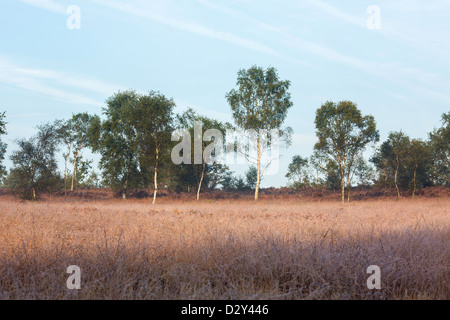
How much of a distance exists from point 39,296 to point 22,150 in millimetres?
28365

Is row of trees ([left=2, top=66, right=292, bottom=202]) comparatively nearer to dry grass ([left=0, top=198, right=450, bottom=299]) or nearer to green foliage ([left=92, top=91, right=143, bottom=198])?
green foliage ([left=92, top=91, right=143, bottom=198])

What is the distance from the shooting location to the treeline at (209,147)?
28.9m

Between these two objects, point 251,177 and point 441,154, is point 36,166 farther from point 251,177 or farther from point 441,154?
point 441,154

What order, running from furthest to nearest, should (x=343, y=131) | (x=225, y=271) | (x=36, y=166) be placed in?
(x=343, y=131) < (x=36, y=166) < (x=225, y=271)

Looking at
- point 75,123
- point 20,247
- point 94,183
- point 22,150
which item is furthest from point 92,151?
point 20,247

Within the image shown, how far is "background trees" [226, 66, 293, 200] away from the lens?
33656mm

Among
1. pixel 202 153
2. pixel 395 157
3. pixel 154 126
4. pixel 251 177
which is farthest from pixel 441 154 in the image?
pixel 154 126

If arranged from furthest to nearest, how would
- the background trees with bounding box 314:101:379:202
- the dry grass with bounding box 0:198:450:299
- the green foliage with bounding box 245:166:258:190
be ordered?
the green foliage with bounding box 245:166:258:190 < the background trees with bounding box 314:101:379:202 < the dry grass with bounding box 0:198:450:299

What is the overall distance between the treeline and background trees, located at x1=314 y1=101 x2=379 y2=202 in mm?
100

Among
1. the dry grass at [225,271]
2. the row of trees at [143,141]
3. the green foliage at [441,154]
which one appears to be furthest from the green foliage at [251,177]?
the dry grass at [225,271]

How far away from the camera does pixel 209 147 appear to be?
4272 centimetres

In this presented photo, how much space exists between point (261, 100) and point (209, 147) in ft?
36.8

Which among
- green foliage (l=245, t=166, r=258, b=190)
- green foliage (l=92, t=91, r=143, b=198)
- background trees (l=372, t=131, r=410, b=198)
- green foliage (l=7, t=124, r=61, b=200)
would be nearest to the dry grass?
green foliage (l=7, t=124, r=61, b=200)
